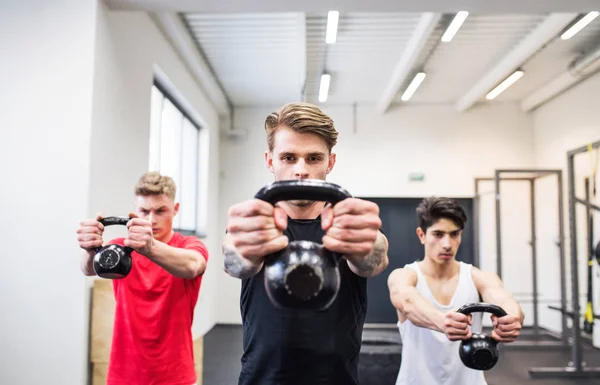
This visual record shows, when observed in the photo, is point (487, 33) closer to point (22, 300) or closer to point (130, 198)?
point (130, 198)


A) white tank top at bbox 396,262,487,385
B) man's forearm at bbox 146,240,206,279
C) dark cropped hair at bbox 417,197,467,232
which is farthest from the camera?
dark cropped hair at bbox 417,197,467,232

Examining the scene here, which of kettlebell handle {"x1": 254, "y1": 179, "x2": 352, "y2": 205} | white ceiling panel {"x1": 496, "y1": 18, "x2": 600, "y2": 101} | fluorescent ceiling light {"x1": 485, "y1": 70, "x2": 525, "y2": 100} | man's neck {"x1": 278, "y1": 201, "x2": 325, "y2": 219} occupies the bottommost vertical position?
man's neck {"x1": 278, "y1": 201, "x2": 325, "y2": 219}

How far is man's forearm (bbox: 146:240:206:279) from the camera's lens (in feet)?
5.57

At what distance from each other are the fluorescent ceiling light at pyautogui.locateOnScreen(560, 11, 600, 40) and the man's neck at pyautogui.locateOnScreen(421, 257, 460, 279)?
372 cm

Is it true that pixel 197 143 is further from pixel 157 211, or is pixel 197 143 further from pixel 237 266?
pixel 237 266

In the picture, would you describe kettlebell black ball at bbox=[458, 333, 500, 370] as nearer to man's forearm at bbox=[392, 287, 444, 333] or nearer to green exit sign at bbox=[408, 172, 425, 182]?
man's forearm at bbox=[392, 287, 444, 333]

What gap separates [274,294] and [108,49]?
3.16 m

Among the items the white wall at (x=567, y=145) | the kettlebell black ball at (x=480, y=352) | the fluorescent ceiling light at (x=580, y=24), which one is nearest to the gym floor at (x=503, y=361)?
the white wall at (x=567, y=145)

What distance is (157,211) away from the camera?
2.06 meters

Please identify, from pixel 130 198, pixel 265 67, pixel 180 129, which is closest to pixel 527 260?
pixel 265 67

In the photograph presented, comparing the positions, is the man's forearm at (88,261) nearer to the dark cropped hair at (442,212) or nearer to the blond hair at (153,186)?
the blond hair at (153,186)

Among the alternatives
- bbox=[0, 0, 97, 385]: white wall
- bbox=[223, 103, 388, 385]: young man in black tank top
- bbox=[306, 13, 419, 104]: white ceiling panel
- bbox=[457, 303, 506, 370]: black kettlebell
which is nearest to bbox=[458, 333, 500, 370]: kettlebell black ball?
bbox=[457, 303, 506, 370]: black kettlebell

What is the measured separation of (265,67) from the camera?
6254 mm

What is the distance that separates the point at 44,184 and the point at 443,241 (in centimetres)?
248
